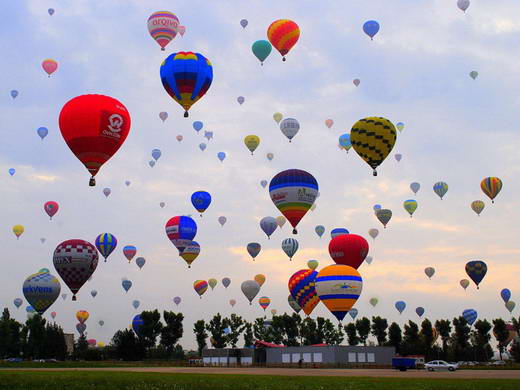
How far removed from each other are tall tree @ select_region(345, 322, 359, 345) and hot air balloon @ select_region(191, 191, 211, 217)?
61571 mm

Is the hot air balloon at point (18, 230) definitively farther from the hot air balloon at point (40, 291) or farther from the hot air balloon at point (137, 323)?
the hot air balloon at point (137, 323)

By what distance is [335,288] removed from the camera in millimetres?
64812

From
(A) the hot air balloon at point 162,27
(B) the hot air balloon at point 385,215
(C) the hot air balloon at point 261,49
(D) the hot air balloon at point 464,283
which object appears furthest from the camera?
(D) the hot air balloon at point 464,283

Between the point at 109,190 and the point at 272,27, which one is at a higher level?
the point at 272,27

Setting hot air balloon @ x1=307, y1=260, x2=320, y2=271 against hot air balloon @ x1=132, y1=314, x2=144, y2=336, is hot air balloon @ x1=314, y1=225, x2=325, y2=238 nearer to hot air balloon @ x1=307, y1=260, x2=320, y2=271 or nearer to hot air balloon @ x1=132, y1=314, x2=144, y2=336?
hot air balloon @ x1=307, y1=260, x2=320, y2=271

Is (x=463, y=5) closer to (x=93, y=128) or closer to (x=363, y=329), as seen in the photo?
(x=93, y=128)

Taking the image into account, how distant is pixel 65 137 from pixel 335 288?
1320 inches

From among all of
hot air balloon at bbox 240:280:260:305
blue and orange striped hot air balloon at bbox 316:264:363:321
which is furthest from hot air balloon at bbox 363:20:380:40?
hot air balloon at bbox 240:280:260:305

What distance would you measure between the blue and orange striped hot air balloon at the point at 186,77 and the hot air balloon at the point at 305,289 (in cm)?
3361

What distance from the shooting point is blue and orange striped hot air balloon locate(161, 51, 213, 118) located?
2068 inches

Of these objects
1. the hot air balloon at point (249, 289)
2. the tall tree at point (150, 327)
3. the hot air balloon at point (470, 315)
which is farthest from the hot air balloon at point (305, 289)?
the tall tree at point (150, 327)

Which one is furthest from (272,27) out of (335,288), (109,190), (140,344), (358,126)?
(140,344)

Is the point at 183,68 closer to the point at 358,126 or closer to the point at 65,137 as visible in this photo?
the point at 65,137

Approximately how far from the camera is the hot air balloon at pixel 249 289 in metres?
93.0
